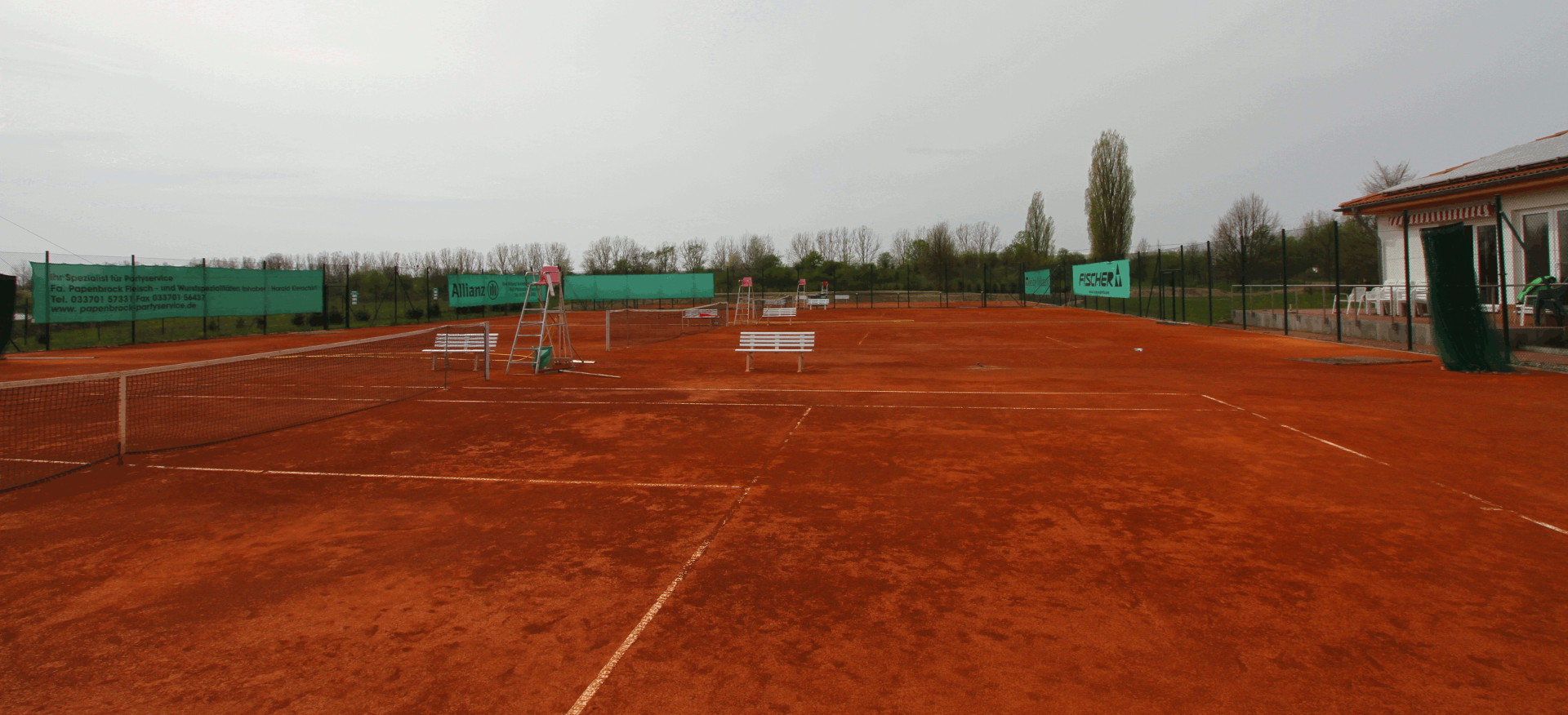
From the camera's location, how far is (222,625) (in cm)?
401

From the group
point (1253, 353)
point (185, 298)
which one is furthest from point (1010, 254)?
point (185, 298)

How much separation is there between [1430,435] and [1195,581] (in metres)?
6.00

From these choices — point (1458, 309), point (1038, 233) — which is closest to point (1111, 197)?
point (1038, 233)

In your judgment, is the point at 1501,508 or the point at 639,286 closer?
the point at 1501,508

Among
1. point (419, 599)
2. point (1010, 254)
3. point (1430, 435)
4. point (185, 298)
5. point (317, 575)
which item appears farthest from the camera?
point (1010, 254)

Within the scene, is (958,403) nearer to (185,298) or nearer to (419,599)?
(419,599)

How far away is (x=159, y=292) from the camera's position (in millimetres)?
23656

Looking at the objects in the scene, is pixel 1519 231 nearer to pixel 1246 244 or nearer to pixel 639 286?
pixel 1246 244

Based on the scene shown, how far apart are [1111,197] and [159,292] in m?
68.3

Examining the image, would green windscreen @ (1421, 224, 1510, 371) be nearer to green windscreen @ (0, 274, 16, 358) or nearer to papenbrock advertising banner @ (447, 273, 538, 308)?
green windscreen @ (0, 274, 16, 358)

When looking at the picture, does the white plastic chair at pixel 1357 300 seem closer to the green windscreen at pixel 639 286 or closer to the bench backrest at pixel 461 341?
the bench backrest at pixel 461 341

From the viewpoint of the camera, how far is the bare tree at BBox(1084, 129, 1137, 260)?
69000 millimetres

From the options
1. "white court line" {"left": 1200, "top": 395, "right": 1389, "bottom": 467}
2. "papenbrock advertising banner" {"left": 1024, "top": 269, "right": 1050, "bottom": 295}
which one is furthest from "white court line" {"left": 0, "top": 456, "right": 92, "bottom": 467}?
"papenbrock advertising banner" {"left": 1024, "top": 269, "right": 1050, "bottom": 295}

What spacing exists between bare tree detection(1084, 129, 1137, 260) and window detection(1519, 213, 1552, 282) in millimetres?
50030
